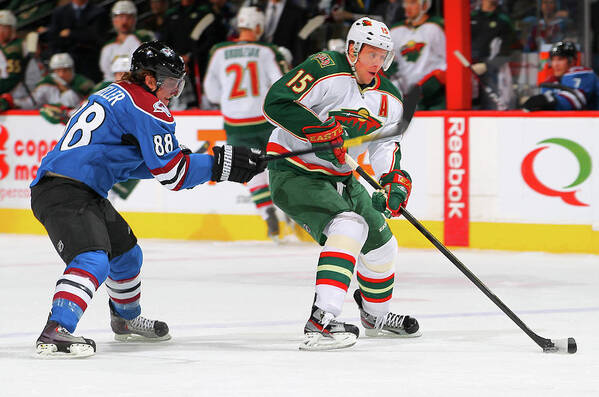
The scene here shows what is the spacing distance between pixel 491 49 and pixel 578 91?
0.87 meters

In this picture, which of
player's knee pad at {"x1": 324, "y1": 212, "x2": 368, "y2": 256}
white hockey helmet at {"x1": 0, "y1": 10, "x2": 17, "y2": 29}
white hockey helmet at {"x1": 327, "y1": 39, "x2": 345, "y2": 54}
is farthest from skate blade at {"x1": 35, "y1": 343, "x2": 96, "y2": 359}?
white hockey helmet at {"x1": 0, "y1": 10, "x2": 17, "y2": 29}

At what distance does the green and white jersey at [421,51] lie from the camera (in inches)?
344

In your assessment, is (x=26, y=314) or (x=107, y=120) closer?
(x=107, y=120)

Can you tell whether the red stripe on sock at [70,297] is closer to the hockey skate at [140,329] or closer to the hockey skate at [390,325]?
the hockey skate at [140,329]

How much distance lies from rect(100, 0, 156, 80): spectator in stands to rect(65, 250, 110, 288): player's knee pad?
567cm

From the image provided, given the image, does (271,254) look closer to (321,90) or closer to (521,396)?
(321,90)

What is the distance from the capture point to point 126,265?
15.6 ft

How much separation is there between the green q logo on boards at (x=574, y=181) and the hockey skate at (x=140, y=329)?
11.7ft

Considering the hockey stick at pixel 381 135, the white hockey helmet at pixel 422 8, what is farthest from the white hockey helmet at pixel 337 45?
the hockey stick at pixel 381 135

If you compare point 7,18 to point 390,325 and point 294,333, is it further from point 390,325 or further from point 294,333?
point 390,325

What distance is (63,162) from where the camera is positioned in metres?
4.49

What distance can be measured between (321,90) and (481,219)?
11.0 feet

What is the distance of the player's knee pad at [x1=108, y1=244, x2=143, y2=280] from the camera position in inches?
186

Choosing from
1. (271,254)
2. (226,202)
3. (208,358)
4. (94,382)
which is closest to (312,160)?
(208,358)
